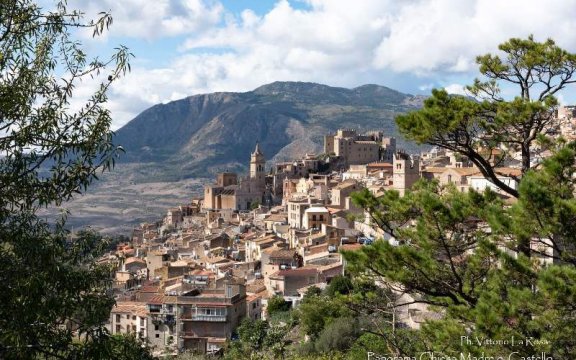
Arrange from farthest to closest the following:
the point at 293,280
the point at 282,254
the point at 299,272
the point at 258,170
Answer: the point at 258,170 → the point at 282,254 → the point at 299,272 → the point at 293,280

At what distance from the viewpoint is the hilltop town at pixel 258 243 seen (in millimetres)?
31609

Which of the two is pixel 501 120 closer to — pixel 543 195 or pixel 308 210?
pixel 543 195

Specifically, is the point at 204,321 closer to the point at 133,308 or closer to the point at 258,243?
the point at 133,308

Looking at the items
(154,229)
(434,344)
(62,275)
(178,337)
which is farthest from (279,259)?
(154,229)

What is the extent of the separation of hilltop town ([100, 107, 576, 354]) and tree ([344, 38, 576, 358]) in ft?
2.13

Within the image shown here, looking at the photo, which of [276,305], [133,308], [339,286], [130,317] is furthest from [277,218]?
[339,286]

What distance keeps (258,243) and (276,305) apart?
1287 cm

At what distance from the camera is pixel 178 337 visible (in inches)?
1246

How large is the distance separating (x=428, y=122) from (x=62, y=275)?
20.0ft

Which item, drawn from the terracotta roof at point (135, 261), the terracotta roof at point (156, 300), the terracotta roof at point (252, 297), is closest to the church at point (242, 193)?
the terracotta roof at point (135, 261)

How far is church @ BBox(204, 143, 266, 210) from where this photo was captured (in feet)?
264

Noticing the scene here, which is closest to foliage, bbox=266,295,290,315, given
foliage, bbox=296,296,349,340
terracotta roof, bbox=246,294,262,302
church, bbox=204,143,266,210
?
terracotta roof, bbox=246,294,262,302

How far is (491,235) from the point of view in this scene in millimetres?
9625

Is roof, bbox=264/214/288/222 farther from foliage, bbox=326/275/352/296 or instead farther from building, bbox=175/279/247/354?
foliage, bbox=326/275/352/296
